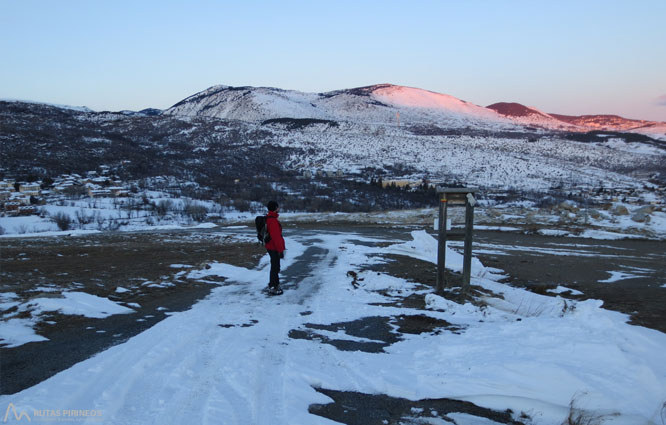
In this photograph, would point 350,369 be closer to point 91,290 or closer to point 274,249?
point 274,249

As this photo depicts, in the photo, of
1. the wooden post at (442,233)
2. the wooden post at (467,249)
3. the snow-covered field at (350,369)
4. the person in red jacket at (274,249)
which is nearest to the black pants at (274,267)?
the person in red jacket at (274,249)

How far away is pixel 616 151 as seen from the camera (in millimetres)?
188000

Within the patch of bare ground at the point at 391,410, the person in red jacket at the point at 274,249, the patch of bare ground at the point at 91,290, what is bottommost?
the patch of bare ground at the point at 91,290

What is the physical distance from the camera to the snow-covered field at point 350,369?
3758 mm

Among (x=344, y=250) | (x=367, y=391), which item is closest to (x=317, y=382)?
(x=367, y=391)

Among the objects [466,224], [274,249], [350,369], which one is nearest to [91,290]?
[274,249]

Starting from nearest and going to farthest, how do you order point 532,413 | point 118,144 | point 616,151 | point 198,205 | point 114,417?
1. point 114,417
2. point 532,413
3. point 198,205
4. point 118,144
5. point 616,151

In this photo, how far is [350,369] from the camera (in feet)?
15.9

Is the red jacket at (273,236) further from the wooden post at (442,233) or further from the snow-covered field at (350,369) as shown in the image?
the wooden post at (442,233)

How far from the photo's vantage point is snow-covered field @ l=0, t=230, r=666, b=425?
3.76m

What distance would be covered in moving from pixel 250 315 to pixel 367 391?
3404 mm

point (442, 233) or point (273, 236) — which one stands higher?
point (442, 233)

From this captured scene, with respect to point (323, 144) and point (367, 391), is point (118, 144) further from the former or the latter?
point (367, 391)

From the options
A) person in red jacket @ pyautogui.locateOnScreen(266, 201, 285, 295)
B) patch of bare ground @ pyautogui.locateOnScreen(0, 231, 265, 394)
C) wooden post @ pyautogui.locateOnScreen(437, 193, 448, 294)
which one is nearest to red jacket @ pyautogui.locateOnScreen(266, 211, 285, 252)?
person in red jacket @ pyautogui.locateOnScreen(266, 201, 285, 295)
